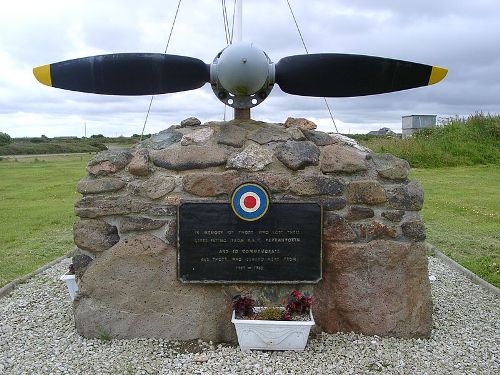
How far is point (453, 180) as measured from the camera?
50.5ft

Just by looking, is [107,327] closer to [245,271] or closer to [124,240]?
[124,240]

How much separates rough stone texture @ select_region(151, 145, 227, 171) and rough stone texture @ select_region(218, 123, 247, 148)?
12 cm

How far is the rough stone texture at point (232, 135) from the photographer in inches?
178

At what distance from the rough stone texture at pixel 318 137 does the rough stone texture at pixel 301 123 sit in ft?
0.46

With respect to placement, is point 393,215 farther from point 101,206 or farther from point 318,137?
point 101,206

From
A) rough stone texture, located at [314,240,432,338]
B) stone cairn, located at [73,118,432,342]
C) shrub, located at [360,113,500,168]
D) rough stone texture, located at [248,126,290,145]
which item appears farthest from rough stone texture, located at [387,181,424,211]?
shrub, located at [360,113,500,168]

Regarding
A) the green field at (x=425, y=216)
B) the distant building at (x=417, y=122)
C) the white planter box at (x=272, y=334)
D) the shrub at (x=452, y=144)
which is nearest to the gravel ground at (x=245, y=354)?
the white planter box at (x=272, y=334)

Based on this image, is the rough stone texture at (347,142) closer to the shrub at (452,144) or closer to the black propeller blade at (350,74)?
the black propeller blade at (350,74)

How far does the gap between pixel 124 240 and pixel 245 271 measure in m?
1.02

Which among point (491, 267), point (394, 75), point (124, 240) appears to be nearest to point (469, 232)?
point (491, 267)

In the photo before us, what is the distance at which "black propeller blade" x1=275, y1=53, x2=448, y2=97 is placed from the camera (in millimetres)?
4699

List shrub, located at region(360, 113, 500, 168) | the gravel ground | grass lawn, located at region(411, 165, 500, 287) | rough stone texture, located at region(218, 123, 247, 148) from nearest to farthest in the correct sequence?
the gravel ground → rough stone texture, located at region(218, 123, 247, 148) → grass lawn, located at region(411, 165, 500, 287) → shrub, located at region(360, 113, 500, 168)

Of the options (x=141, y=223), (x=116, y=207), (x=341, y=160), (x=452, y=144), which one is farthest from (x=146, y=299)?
(x=452, y=144)

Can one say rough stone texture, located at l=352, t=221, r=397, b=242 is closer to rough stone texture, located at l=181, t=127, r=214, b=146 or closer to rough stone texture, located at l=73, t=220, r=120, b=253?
rough stone texture, located at l=181, t=127, r=214, b=146
